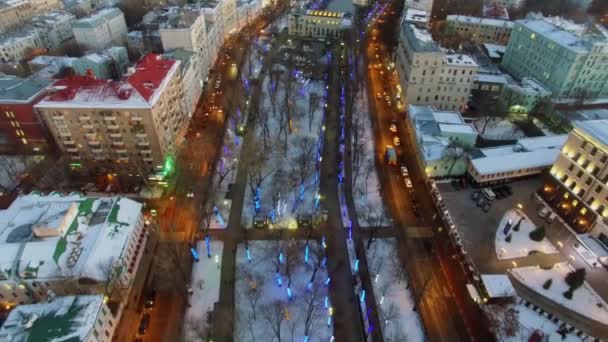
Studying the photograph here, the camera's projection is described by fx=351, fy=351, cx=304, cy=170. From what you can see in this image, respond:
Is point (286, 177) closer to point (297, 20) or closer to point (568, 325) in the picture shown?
point (568, 325)

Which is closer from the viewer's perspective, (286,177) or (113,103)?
(113,103)

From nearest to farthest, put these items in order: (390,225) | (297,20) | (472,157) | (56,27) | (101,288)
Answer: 1. (101,288)
2. (390,225)
3. (472,157)
4. (56,27)
5. (297,20)

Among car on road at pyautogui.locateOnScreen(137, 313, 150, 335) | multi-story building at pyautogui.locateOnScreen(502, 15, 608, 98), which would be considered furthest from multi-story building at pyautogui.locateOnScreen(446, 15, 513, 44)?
car on road at pyautogui.locateOnScreen(137, 313, 150, 335)

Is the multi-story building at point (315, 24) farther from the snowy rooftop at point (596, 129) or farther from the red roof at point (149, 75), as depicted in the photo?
the snowy rooftop at point (596, 129)

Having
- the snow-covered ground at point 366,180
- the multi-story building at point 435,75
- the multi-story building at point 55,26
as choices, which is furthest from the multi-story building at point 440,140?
the multi-story building at point 55,26

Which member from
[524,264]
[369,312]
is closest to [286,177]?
[369,312]

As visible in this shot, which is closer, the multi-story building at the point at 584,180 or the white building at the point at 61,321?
the white building at the point at 61,321
